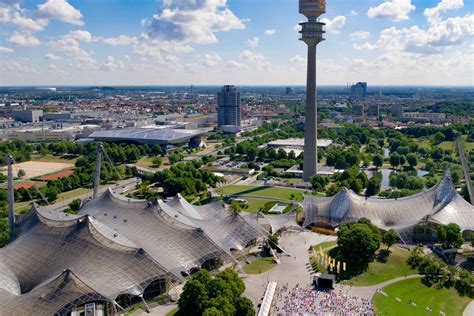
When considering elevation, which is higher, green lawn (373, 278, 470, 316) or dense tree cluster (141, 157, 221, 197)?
dense tree cluster (141, 157, 221, 197)

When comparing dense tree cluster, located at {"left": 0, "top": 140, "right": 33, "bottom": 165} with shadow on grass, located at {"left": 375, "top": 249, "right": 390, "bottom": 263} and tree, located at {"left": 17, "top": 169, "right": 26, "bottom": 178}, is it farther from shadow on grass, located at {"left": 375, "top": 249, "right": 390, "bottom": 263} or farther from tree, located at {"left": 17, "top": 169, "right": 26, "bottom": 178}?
shadow on grass, located at {"left": 375, "top": 249, "right": 390, "bottom": 263}

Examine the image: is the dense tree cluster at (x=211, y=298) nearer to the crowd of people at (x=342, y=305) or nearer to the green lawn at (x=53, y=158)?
the crowd of people at (x=342, y=305)

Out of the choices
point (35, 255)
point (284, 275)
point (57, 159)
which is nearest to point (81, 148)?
point (57, 159)

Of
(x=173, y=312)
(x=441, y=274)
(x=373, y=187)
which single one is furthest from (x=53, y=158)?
(x=441, y=274)

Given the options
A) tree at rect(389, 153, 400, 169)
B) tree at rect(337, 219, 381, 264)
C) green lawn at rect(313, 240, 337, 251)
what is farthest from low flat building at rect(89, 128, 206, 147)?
tree at rect(337, 219, 381, 264)

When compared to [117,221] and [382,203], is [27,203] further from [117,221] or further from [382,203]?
[382,203]
